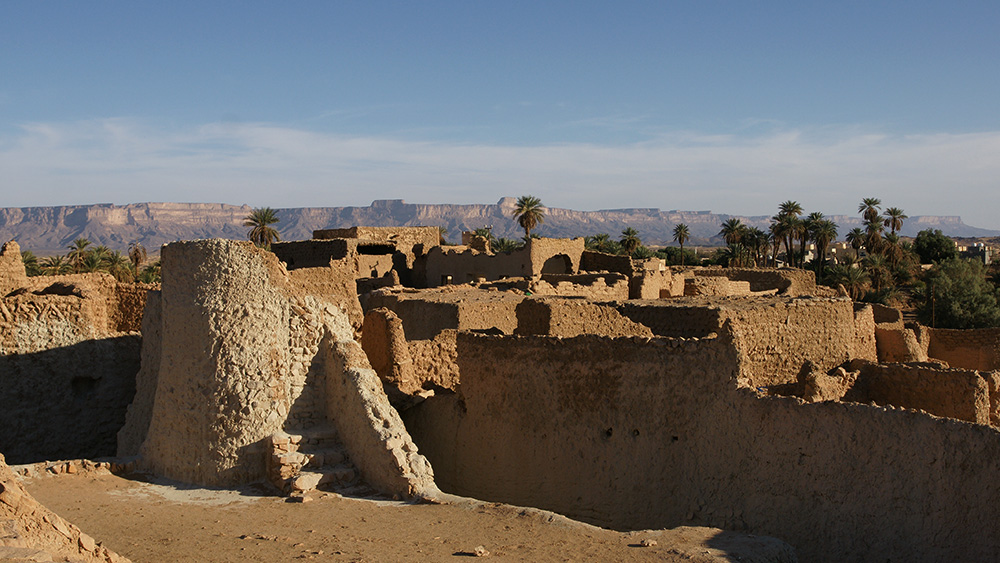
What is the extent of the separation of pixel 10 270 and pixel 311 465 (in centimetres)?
893

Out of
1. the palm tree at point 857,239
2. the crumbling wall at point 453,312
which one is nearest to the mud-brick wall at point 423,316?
the crumbling wall at point 453,312

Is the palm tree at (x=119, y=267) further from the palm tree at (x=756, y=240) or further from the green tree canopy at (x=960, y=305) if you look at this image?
the palm tree at (x=756, y=240)

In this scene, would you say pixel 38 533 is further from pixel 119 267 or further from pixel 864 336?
pixel 119 267

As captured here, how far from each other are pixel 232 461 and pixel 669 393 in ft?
15.4

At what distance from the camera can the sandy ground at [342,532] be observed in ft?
24.3

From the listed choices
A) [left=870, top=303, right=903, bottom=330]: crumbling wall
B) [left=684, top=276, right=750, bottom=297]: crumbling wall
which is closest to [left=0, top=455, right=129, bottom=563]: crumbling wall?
[left=870, top=303, right=903, bottom=330]: crumbling wall

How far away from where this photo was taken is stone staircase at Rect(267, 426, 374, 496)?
9.48 meters

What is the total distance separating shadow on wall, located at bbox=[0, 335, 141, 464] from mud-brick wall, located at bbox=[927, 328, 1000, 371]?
15765 mm

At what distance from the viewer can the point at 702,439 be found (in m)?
9.54

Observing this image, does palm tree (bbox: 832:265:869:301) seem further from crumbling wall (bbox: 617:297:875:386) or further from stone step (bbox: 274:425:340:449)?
stone step (bbox: 274:425:340:449)

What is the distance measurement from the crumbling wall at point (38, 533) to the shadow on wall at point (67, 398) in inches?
304

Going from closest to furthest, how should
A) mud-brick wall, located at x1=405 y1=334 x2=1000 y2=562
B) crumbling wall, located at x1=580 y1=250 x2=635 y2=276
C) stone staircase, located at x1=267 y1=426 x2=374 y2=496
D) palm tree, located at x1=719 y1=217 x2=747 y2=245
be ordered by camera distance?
mud-brick wall, located at x1=405 y1=334 x2=1000 y2=562, stone staircase, located at x1=267 y1=426 x2=374 y2=496, crumbling wall, located at x1=580 y1=250 x2=635 y2=276, palm tree, located at x1=719 y1=217 x2=747 y2=245

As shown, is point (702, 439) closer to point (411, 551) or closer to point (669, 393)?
point (669, 393)

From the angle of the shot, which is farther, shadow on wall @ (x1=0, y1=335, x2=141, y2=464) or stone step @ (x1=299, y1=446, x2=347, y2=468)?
shadow on wall @ (x1=0, y1=335, x2=141, y2=464)
